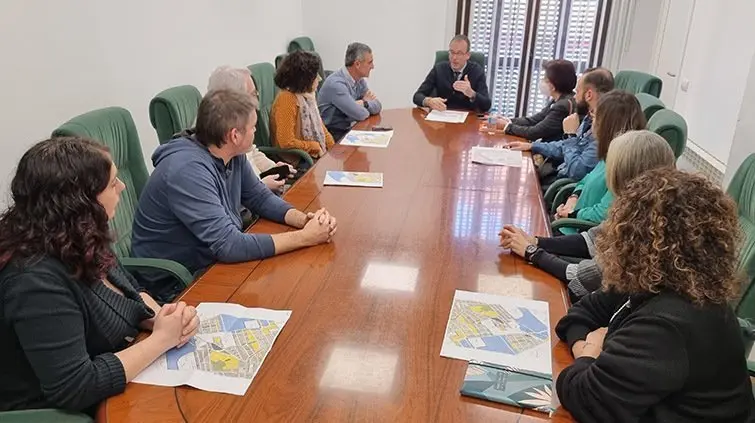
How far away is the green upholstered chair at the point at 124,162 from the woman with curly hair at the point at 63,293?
552 mm

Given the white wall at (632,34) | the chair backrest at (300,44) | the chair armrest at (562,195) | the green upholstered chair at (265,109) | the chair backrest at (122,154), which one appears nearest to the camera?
the chair backrest at (122,154)

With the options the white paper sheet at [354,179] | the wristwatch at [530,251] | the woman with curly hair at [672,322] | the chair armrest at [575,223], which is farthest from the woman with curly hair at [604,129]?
the woman with curly hair at [672,322]

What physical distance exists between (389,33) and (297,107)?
106 inches

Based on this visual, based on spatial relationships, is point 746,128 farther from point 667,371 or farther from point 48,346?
point 48,346

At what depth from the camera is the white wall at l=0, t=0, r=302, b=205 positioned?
240 centimetres

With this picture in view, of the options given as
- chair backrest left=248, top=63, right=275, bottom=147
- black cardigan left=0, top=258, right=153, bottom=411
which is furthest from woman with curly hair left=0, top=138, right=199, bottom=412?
chair backrest left=248, top=63, right=275, bottom=147

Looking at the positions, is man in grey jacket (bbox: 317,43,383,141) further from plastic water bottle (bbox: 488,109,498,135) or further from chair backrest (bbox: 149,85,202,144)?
chair backrest (bbox: 149,85,202,144)

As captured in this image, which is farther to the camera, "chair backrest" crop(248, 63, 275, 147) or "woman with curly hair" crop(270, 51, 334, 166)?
"chair backrest" crop(248, 63, 275, 147)

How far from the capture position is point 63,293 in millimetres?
1066

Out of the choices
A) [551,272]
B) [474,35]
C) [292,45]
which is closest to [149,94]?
[292,45]

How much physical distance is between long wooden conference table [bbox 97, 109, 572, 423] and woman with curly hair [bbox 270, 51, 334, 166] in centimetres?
69

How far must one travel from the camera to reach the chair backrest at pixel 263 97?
3.49 metres

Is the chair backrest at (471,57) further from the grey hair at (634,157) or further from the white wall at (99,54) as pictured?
the grey hair at (634,157)

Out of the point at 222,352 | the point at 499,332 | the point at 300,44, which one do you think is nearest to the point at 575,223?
the point at 499,332
